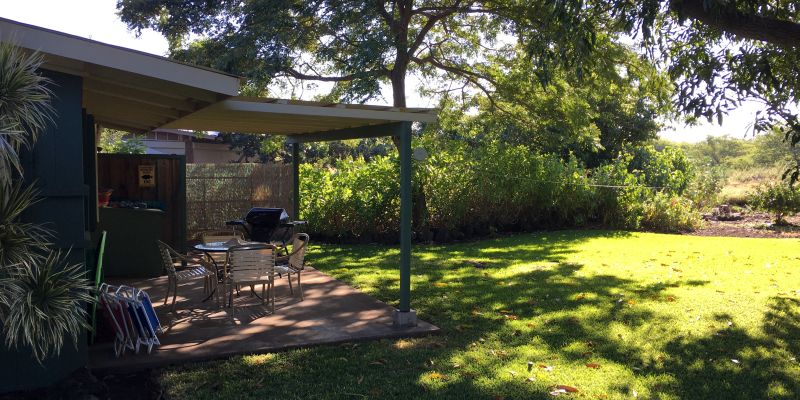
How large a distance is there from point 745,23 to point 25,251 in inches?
273

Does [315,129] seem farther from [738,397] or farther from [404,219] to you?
[738,397]

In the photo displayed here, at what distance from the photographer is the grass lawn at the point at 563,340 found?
5074 millimetres

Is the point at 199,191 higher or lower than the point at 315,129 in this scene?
lower

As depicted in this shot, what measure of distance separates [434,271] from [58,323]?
677cm

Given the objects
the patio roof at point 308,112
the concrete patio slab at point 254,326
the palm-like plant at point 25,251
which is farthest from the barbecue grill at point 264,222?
the palm-like plant at point 25,251

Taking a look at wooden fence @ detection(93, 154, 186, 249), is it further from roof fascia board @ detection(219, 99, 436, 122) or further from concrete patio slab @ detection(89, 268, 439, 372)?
roof fascia board @ detection(219, 99, 436, 122)

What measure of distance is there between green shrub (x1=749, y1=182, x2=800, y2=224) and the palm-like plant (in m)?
16.7

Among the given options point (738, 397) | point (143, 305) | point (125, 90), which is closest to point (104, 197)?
point (125, 90)

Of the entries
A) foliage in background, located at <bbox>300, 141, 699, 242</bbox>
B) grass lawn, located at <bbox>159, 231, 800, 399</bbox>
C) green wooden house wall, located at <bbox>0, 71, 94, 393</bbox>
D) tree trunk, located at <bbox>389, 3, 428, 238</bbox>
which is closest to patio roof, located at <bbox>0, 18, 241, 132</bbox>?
green wooden house wall, located at <bbox>0, 71, 94, 393</bbox>

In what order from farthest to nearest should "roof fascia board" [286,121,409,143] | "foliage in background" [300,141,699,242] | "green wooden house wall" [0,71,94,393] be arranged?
"foliage in background" [300,141,699,242], "roof fascia board" [286,121,409,143], "green wooden house wall" [0,71,94,393]

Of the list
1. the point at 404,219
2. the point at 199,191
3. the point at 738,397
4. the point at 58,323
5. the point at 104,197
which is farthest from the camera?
the point at 199,191

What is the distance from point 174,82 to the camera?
5078mm

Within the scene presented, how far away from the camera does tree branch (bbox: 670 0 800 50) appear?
6.67m

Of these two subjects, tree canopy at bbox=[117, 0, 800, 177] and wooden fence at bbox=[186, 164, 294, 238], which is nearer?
tree canopy at bbox=[117, 0, 800, 177]
